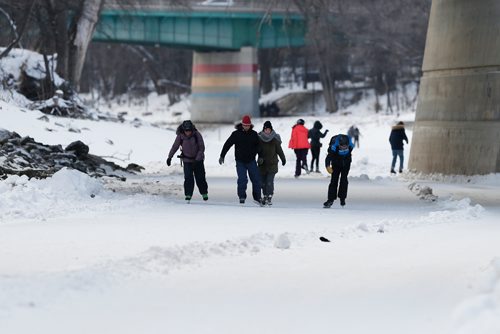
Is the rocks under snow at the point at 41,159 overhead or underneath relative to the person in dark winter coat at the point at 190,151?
underneath

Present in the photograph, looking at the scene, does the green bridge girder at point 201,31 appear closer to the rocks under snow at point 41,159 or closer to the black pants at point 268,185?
the rocks under snow at point 41,159

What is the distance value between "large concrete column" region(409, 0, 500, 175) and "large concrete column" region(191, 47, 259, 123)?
173ft

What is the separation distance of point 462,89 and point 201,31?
53.2 metres

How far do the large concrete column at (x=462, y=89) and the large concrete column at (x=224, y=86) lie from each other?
2080 inches

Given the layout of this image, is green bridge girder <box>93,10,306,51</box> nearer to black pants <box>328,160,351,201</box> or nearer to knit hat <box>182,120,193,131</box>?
knit hat <box>182,120,193,131</box>

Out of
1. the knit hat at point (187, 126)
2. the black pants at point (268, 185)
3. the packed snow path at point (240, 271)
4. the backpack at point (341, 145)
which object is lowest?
the black pants at point (268, 185)

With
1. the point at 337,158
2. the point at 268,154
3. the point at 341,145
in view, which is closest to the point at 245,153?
the point at 268,154

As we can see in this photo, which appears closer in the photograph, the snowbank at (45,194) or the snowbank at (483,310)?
the snowbank at (483,310)

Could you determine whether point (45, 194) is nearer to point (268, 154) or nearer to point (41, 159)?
point (268, 154)

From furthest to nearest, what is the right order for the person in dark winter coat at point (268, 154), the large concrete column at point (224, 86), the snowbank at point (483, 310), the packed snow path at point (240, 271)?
the large concrete column at point (224, 86) < the person in dark winter coat at point (268, 154) < the packed snow path at point (240, 271) < the snowbank at point (483, 310)

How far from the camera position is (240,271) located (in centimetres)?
1086

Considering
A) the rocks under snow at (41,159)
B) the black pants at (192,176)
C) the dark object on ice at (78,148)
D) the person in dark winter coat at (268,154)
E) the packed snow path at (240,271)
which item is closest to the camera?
the packed snow path at (240,271)

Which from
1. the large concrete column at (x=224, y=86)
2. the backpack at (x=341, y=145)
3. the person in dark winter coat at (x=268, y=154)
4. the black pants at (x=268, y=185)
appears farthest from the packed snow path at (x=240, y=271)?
the large concrete column at (x=224, y=86)

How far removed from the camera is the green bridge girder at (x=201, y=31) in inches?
2963
